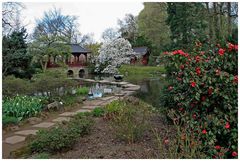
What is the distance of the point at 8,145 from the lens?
3.71 meters

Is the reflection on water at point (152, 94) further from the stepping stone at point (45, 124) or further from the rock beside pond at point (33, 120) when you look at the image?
the rock beside pond at point (33, 120)

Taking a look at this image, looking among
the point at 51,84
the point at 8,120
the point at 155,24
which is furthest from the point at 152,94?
the point at 155,24

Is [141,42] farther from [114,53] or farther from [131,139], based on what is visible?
[131,139]

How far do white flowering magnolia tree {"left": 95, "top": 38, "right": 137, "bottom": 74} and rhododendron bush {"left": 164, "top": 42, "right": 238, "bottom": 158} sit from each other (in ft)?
59.0

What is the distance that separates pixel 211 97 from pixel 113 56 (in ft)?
64.6

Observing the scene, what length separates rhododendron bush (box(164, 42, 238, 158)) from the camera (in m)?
2.83

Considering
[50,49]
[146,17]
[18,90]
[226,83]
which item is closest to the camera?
[226,83]

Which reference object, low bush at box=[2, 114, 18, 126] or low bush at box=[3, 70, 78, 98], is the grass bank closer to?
low bush at box=[3, 70, 78, 98]

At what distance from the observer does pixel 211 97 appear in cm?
295

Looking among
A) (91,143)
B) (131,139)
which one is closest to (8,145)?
(91,143)

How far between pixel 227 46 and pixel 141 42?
2559 cm

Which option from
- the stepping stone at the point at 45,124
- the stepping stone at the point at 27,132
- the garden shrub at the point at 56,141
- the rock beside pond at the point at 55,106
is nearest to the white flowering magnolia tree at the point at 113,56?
the rock beside pond at the point at 55,106

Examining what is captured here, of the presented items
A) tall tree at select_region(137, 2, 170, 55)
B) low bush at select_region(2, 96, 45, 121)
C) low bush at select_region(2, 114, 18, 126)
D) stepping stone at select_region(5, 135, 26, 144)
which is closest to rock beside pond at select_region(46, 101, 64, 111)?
low bush at select_region(2, 96, 45, 121)

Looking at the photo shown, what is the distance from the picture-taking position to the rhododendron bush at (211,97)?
2.83m
